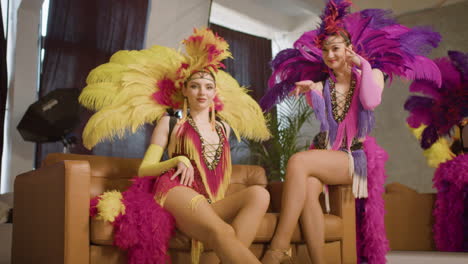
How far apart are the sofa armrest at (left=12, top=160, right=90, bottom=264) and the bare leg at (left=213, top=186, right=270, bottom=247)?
2.07ft

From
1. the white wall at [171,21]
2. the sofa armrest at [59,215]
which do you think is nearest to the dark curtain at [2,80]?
the white wall at [171,21]

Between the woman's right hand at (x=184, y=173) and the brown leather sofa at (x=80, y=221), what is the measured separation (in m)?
0.25

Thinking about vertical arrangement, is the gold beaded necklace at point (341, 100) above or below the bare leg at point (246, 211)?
above

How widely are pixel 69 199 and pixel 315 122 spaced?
424 centimetres

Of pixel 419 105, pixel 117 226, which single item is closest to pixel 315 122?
pixel 419 105

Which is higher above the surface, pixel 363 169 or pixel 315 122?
pixel 315 122

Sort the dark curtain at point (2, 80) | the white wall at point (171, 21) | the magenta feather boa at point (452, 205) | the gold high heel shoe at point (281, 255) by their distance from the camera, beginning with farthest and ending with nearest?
1. the white wall at point (171, 21)
2. the dark curtain at point (2, 80)
3. the magenta feather boa at point (452, 205)
4. the gold high heel shoe at point (281, 255)

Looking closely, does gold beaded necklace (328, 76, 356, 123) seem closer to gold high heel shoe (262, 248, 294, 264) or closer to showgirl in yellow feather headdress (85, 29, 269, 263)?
showgirl in yellow feather headdress (85, 29, 269, 263)

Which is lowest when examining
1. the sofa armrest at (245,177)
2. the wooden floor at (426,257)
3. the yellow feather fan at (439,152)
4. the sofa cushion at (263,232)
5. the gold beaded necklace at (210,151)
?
the wooden floor at (426,257)

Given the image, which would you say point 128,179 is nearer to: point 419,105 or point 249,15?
point 419,105

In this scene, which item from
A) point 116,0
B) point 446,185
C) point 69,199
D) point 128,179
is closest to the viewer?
point 69,199

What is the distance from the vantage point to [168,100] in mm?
2588

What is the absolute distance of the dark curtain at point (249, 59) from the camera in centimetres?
575

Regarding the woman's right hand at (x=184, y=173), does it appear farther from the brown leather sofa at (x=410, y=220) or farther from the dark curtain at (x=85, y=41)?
the dark curtain at (x=85, y=41)
